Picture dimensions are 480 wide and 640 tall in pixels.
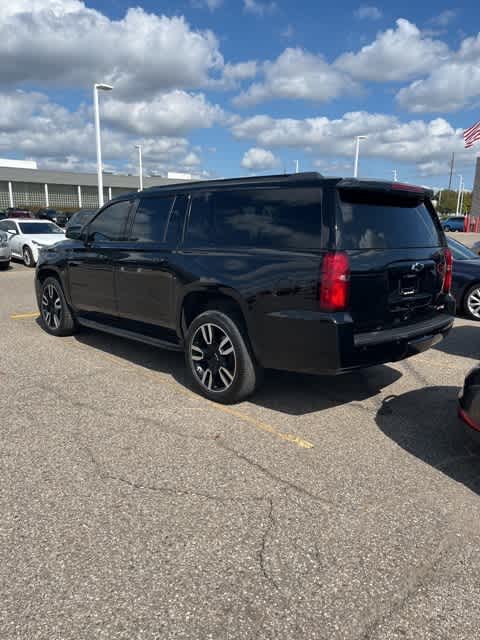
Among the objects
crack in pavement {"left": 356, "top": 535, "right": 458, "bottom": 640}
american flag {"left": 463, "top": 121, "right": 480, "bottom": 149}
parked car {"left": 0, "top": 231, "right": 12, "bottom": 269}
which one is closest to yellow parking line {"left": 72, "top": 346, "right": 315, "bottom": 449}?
crack in pavement {"left": 356, "top": 535, "right": 458, "bottom": 640}

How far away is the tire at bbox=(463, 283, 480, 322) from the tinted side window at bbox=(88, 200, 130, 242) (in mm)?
6061

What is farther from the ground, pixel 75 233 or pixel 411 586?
pixel 75 233

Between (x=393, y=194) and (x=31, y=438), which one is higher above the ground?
(x=393, y=194)

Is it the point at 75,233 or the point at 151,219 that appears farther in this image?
the point at 75,233

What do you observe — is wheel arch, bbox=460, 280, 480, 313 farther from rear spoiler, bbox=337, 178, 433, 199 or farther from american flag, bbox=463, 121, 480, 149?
american flag, bbox=463, 121, 480, 149

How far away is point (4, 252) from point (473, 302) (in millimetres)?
12556

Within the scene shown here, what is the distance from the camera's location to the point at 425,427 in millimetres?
3957

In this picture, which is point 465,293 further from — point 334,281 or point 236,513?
point 236,513

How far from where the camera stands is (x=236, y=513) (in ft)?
9.12

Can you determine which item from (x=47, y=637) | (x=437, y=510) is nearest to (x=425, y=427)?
(x=437, y=510)

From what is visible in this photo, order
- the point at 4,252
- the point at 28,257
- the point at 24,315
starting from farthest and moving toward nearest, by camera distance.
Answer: the point at 28,257, the point at 4,252, the point at 24,315

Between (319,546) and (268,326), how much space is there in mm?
1729

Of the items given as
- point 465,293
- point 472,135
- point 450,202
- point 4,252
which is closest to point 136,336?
point 465,293

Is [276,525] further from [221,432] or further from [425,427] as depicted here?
[425,427]
